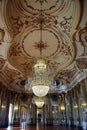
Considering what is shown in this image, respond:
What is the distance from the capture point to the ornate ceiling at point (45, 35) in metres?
5.46

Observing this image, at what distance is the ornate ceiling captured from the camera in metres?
5.46

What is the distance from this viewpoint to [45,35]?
7.27 meters

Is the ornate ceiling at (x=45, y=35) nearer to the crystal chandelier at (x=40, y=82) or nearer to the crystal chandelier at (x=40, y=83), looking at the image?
the crystal chandelier at (x=40, y=82)

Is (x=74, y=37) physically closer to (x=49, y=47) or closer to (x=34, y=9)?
(x=49, y=47)

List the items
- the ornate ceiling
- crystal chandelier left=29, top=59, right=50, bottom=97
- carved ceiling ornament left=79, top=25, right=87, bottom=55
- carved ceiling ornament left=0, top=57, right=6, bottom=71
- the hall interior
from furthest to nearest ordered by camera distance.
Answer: carved ceiling ornament left=0, top=57, right=6, bottom=71 → crystal chandelier left=29, top=59, right=50, bottom=97 → carved ceiling ornament left=79, top=25, right=87, bottom=55 → the hall interior → the ornate ceiling

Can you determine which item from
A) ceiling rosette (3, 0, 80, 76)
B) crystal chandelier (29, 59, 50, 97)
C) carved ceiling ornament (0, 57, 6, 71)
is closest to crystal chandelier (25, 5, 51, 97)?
crystal chandelier (29, 59, 50, 97)

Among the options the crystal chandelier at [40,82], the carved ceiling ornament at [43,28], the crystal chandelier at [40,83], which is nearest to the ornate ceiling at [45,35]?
the carved ceiling ornament at [43,28]

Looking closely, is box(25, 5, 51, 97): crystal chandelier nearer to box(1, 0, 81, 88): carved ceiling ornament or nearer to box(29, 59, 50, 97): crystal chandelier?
box(29, 59, 50, 97): crystal chandelier

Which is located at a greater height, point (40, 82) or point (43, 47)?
point (43, 47)

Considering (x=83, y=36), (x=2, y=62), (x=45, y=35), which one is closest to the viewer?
(x=83, y=36)

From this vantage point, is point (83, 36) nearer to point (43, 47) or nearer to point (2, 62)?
point (43, 47)

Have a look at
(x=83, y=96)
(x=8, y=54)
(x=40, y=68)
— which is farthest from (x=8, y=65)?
(x=83, y=96)

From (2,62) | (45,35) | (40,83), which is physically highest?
(45,35)

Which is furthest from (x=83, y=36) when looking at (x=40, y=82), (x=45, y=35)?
(x=40, y=82)
